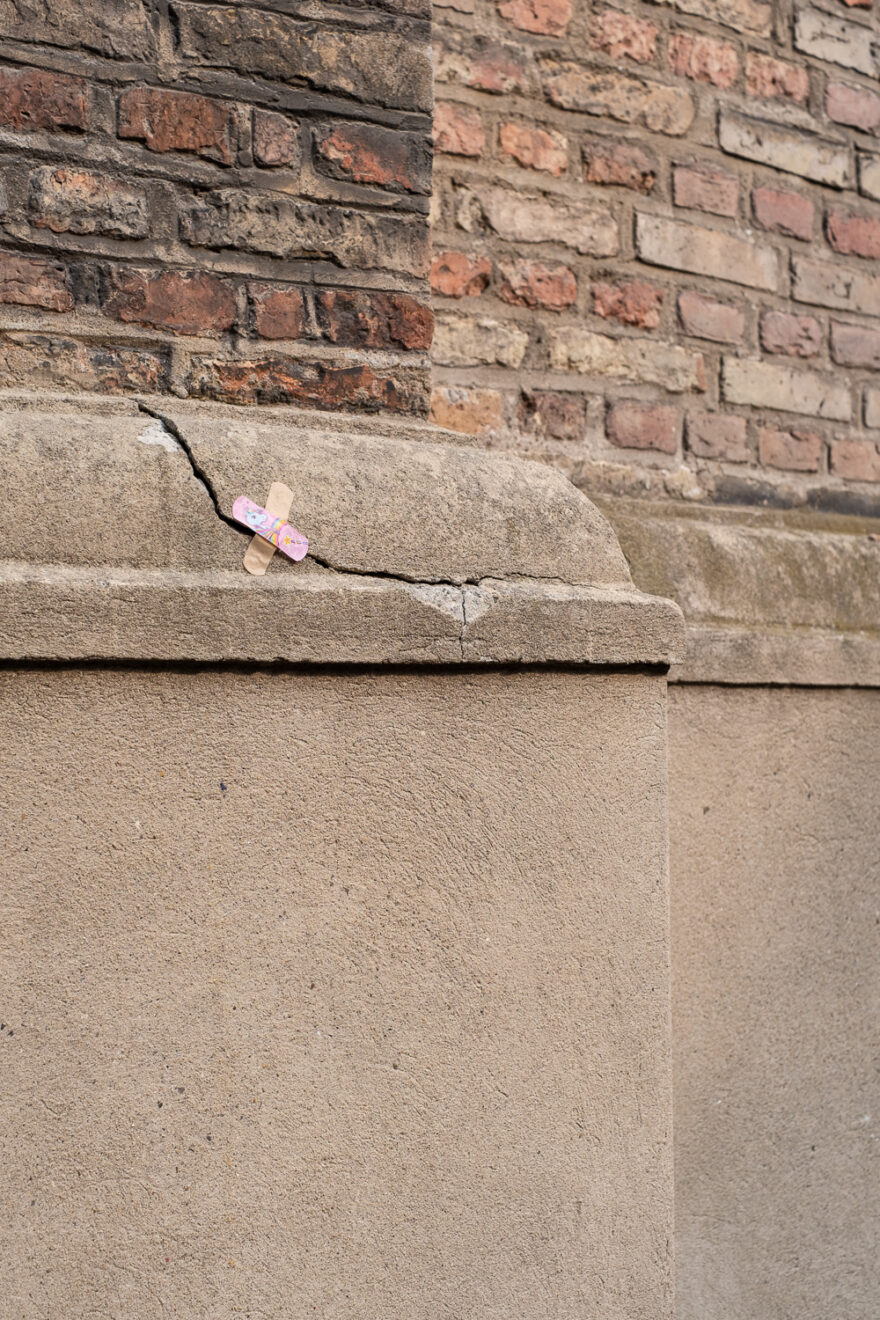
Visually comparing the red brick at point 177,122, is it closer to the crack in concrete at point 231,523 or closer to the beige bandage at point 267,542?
the crack in concrete at point 231,523

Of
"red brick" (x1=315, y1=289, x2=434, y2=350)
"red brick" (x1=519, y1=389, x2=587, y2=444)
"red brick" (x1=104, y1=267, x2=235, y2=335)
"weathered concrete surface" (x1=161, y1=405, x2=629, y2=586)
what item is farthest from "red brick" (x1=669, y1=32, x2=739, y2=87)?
"red brick" (x1=104, y1=267, x2=235, y2=335)

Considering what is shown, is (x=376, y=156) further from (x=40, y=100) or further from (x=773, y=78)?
(x=773, y=78)

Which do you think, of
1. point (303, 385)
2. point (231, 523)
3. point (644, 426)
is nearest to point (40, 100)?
point (303, 385)

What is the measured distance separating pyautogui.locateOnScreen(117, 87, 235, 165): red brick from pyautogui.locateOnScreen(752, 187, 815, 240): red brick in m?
1.53

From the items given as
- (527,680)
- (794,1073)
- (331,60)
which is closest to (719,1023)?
(794,1073)

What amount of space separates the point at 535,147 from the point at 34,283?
127 cm

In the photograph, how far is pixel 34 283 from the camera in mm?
1631

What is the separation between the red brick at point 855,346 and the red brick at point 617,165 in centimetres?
64

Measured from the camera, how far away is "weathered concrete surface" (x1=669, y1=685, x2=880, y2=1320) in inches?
89.9

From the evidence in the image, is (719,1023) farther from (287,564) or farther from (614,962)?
(287,564)

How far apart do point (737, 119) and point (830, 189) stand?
34 cm

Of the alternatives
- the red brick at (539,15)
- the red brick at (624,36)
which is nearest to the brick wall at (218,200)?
the red brick at (539,15)

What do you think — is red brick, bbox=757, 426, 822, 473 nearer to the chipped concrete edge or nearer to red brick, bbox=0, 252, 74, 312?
the chipped concrete edge

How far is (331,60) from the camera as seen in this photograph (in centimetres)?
179
